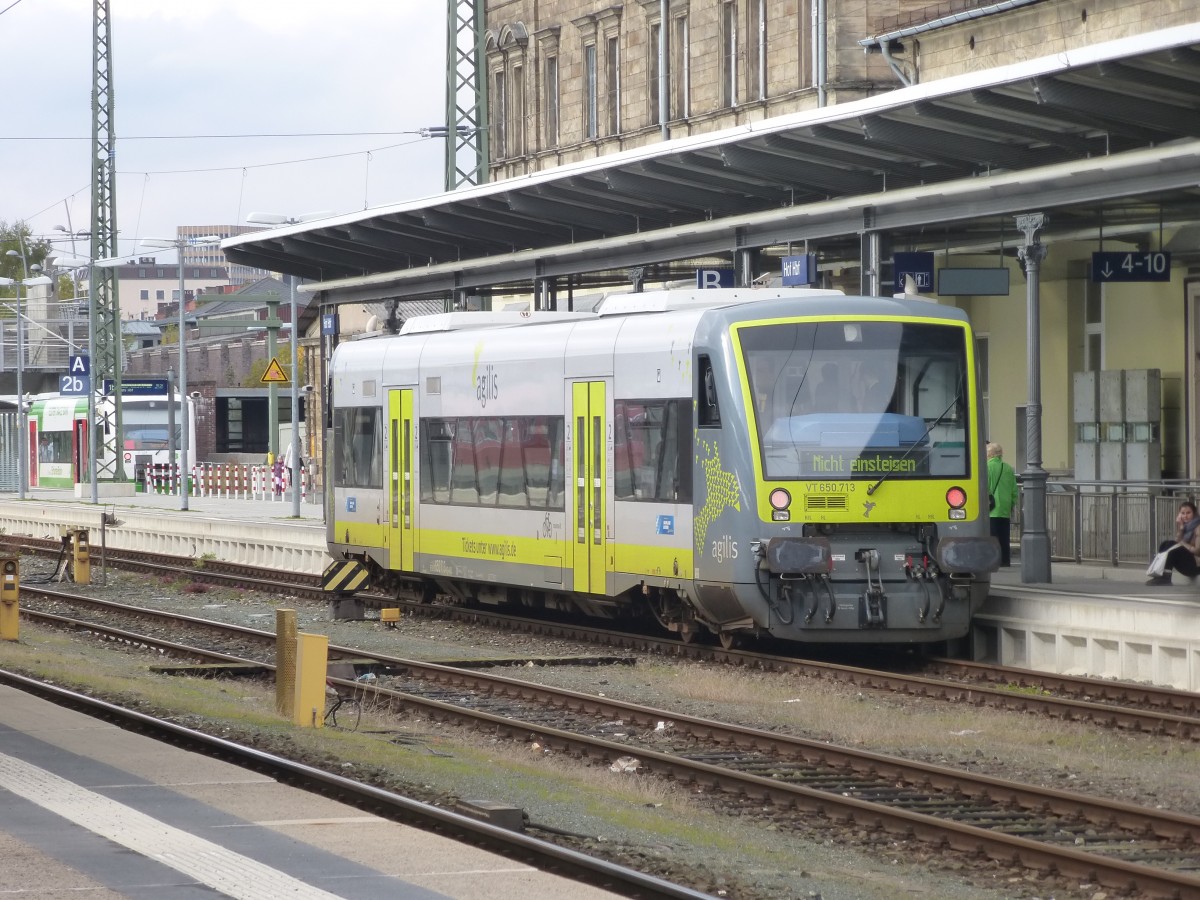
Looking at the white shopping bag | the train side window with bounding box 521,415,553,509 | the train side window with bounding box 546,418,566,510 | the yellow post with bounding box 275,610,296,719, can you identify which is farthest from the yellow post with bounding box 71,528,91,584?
the yellow post with bounding box 275,610,296,719

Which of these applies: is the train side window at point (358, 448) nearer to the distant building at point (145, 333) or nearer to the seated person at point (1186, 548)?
the seated person at point (1186, 548)

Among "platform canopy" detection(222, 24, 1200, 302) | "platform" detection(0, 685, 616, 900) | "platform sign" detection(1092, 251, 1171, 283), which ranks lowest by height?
"platform" detection(0, 685, 616, 900)

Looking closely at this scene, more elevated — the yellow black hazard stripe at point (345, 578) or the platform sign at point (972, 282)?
the platform sign at point (972, 282)

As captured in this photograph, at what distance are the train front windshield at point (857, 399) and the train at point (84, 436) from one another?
124 ft

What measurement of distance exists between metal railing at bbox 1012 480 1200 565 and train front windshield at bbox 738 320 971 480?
4.01m

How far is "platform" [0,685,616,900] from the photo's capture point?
7.77m

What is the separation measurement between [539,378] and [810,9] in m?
20.9

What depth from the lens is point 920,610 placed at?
17.3 meters

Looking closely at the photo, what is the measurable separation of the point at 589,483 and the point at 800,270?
16.6 feet

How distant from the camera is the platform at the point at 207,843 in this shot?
7770 millimetres

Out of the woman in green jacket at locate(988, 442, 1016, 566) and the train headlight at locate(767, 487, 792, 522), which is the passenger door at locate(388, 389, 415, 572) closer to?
the woman in green jacket at locate(988, 442, 1016, 566)

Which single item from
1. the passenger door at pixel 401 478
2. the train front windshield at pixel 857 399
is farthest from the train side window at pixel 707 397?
the passenger door at pixel 401 478

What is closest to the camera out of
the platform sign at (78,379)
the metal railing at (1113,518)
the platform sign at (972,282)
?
the metal railing at (1113,518)

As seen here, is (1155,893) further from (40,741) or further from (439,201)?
(439,201)
